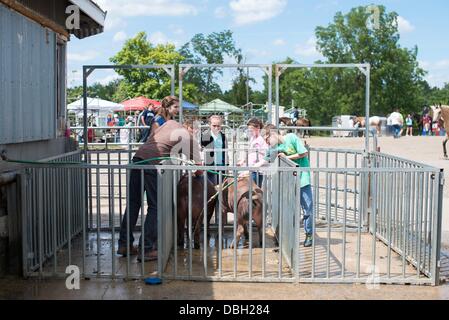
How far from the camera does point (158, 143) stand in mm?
→ 7082

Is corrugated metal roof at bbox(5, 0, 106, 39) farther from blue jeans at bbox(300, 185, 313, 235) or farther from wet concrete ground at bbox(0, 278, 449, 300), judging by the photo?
blue jeans at bbox(300, 185, 313, 235)

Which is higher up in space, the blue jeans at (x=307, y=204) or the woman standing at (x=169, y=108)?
the woman standing at (x=169, y=108)

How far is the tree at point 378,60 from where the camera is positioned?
63.5 metres

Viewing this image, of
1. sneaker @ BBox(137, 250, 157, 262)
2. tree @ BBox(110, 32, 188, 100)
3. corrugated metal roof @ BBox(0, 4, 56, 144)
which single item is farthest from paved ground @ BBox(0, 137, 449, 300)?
tree @ BBox(110, 32, 188, 100)

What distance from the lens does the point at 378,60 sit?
64.4 m

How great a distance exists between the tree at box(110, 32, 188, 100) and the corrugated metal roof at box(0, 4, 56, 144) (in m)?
42.3

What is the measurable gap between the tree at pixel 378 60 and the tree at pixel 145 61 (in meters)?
19.2

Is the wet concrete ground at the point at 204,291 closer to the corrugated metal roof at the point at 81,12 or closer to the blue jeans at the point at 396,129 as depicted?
the corrugated metal roof at the point at 81,12

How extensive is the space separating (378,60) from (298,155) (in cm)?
5920

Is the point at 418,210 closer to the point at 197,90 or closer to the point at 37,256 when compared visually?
the point at 37,256

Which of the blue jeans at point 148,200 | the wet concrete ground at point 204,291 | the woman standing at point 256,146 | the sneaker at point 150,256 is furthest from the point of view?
the woman standing at point 256,146
